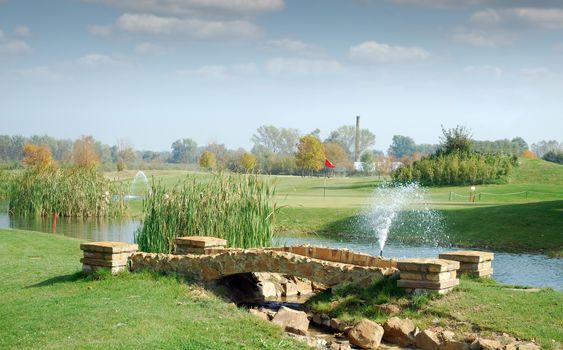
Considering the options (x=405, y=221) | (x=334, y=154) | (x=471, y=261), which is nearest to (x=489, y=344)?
(x=471, y=261)

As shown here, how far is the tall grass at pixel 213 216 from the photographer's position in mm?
15984

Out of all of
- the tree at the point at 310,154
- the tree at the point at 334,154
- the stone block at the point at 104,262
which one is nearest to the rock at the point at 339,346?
the stone block at the point at 104,262

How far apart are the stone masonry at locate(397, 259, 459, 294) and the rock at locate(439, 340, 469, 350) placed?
44.2 inches

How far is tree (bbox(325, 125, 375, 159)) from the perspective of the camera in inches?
5320

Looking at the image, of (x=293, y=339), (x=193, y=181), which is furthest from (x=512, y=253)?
(x=293, y=339)

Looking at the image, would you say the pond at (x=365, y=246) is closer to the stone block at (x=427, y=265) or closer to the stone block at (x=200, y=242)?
the stone block at (x=200, y=242)

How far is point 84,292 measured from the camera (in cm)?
1191

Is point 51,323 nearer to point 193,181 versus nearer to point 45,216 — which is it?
point 193,181

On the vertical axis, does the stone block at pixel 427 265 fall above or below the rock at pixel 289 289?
above

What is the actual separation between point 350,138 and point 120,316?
5178 inches

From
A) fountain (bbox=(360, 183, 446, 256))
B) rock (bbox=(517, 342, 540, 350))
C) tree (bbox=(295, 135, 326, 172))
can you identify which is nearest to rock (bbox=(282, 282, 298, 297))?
rock (bbox=(517, 342, 540, 350))

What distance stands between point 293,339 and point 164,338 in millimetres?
1723

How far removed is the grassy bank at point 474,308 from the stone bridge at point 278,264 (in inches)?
10.9

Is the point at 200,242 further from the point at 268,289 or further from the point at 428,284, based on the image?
the point at 428,284
